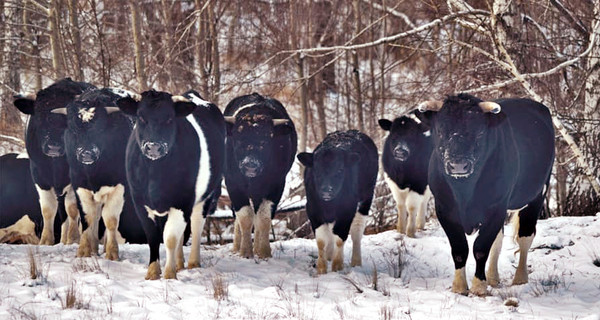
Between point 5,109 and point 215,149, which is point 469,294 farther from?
point 5,109

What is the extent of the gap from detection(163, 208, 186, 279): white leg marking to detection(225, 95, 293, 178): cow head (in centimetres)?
150

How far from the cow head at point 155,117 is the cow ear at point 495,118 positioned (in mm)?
2923

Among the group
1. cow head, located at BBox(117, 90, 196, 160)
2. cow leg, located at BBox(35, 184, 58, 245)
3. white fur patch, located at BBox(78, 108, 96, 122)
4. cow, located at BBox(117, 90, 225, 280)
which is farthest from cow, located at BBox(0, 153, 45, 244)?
cow head, located at BBox(117, 90, 196, 160)

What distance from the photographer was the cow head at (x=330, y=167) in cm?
935

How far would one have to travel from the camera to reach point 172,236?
8.24 meters

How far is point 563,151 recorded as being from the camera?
51.5 ft

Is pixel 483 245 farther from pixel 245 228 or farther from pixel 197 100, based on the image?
pixel 197 100

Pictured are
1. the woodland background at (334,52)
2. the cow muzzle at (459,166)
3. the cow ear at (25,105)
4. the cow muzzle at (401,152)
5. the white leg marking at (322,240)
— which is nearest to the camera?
the cow muzzle at (459,166)

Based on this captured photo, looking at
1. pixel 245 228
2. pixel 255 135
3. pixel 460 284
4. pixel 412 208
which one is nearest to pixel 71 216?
pixel 245 228

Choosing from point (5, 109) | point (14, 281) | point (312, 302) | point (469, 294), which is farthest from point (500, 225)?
point (5, 109)

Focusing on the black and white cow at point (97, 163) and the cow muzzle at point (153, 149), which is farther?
the black and white cow at point (97, 163)

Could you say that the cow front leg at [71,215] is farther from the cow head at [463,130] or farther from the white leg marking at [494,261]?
the white leg marking at [494,261]

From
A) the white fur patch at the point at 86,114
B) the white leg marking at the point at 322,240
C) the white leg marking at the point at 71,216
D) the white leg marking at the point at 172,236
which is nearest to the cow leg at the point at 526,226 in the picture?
Result: the white leg marking at the point at 322,240

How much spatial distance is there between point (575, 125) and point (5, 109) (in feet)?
37.1
